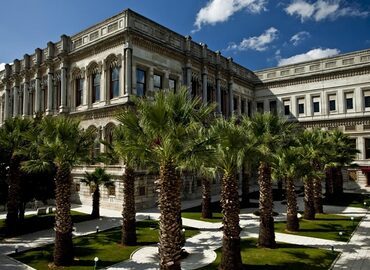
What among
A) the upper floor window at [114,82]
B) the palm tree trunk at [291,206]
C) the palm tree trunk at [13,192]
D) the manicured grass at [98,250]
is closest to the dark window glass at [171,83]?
the upper floor window at [114,82]

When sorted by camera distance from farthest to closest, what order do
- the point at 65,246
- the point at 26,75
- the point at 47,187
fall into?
the point at 26,75, the point at 47,187, the point at 65,246

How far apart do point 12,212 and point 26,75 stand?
24881mm

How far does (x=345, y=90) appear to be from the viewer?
135 ft

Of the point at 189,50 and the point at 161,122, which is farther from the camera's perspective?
the point at 189,50

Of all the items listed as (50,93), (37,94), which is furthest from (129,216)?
(37,94)

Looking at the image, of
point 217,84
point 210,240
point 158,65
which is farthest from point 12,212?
point 217,84

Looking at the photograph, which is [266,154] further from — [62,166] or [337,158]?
[337,158]

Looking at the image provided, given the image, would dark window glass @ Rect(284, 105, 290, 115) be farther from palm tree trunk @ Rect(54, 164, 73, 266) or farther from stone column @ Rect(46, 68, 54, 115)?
palm tree trunk @ Rect(54, 164, 73, 266)

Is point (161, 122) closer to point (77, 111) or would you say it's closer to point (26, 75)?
point (77, 111)

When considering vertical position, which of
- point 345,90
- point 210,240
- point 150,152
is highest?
point 345,90

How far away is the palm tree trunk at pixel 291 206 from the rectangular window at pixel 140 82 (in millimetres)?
16461

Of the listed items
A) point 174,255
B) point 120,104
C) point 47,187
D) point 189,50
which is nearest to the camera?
point 174,255

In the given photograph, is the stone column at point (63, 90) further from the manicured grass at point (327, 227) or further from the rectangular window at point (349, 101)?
the rectangular window at point (349, 101)

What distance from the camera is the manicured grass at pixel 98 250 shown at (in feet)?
44.7
